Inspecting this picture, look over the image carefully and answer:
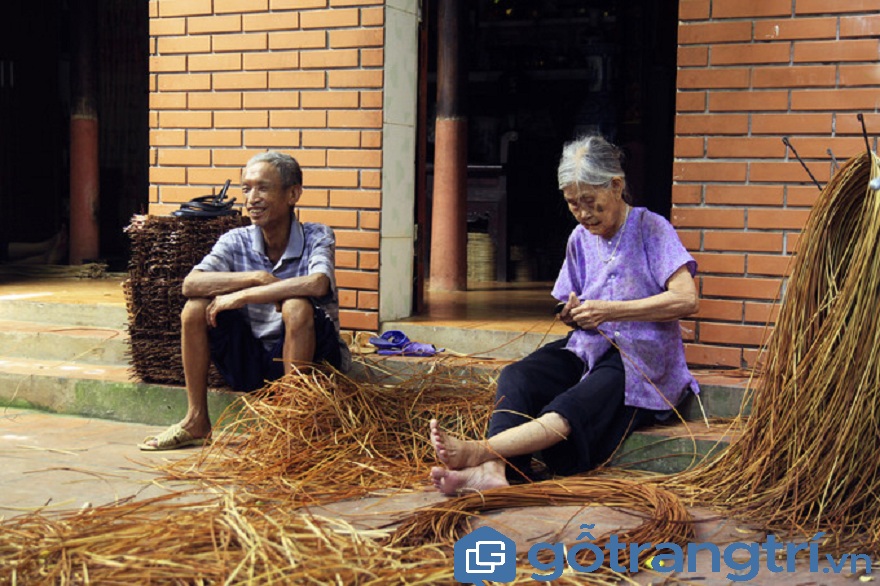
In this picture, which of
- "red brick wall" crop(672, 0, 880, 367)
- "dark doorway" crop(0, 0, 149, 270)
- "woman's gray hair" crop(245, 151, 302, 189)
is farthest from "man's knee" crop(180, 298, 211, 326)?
"dark doorway" crop(0, 0, 149, 270)

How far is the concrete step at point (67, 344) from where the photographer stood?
5.95 m

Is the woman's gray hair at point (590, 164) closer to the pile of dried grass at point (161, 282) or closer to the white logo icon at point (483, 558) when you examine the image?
the white logo icon at point (483, 558)

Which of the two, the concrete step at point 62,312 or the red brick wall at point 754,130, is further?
the concrete step at point 62,312

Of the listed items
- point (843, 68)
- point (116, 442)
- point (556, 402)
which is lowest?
point (116, 442)

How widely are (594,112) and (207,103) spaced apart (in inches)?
209

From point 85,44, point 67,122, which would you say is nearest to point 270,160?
point 85,44

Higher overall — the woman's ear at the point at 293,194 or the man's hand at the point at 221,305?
the woman's ear at the point at 293,194

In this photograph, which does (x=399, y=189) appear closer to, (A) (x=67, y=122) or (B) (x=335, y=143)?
(B) (x=335, y=143)

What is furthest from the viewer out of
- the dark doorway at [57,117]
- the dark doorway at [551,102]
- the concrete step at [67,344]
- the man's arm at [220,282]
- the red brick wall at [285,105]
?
the dark doorway at [57,117]

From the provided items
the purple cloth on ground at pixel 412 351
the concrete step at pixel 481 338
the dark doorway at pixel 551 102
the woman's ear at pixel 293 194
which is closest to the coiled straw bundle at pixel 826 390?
the concrete step at pixel 481 338

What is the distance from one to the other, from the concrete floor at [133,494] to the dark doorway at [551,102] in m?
5.06

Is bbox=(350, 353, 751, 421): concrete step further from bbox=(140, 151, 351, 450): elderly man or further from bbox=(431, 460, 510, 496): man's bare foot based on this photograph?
bbox=(431, 460, 510, 496): man's bare foot

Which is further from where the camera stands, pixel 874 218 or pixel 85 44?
pixel 85 44

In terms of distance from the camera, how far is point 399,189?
586 cm
